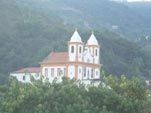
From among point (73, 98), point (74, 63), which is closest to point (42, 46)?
point (74, 63)

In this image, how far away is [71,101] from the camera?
1214 inches

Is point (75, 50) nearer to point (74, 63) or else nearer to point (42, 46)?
point (74, 63)

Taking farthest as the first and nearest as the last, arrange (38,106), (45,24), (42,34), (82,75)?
(45,24), (42,34), (82,75), (38,106)

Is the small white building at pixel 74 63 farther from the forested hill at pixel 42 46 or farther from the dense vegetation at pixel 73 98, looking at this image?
the dense vegetation at pixel 73 98

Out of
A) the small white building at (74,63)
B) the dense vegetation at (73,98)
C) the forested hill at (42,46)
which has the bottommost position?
the dense vegetation at (73,98)

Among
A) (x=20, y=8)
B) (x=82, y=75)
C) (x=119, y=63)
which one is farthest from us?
(x=20, y=8)

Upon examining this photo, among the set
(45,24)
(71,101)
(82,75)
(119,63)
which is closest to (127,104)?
(71,101)

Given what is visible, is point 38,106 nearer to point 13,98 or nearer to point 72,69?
point 13,98

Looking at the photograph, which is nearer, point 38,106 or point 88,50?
point 38,106

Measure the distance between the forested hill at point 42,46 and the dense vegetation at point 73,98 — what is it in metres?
68.2

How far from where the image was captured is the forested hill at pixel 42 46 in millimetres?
107750

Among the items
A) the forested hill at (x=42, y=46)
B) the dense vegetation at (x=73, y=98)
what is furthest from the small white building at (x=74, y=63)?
the dense vegetation at (x=73, y=98)

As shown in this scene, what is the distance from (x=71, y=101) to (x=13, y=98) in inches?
90.7

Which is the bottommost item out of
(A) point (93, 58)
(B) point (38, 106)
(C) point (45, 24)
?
(B) point (38, 106)
